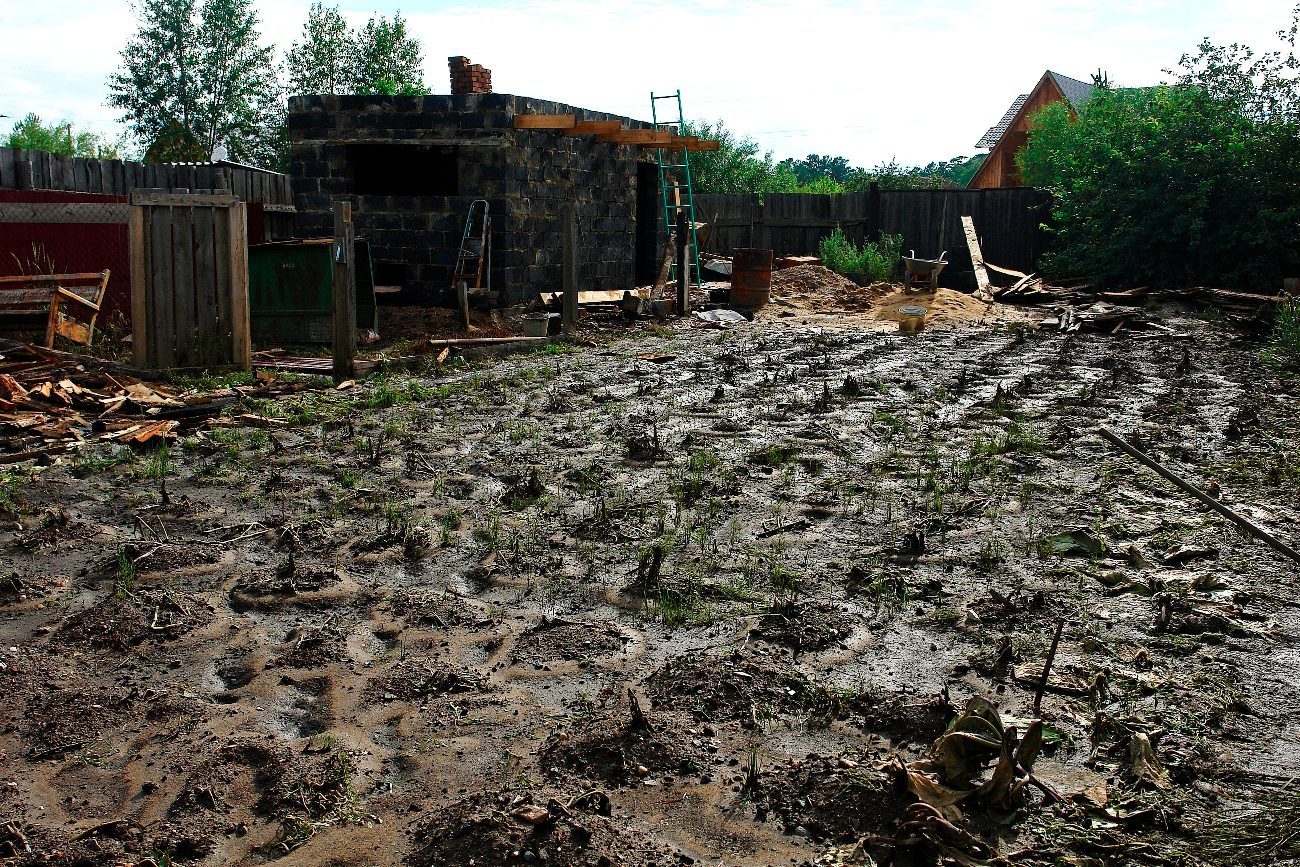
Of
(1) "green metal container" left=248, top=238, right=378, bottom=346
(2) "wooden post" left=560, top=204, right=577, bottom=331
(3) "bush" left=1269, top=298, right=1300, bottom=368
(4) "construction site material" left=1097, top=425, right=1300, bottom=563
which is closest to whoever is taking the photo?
(4) "construction site material" left=1097, top=425, right=1300, bottom=563

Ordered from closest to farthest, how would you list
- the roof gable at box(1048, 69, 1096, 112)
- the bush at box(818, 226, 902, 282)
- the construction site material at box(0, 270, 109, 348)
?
the construction site material at box(0, 270, 109, 348) → the bush at box(818, 226, 902, 282) → the roof gable at box(1048, 69, 1096, 112)

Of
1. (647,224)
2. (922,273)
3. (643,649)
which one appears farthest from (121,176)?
(643,649)

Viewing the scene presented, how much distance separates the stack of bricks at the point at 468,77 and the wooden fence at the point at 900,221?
8.65 metres

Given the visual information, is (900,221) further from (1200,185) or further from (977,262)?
(1200,185)

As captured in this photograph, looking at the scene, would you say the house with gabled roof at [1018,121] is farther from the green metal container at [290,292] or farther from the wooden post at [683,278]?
the green metal container at [290,292]

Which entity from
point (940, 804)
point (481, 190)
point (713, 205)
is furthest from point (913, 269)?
point (940, 804)

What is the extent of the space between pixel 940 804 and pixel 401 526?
361cm

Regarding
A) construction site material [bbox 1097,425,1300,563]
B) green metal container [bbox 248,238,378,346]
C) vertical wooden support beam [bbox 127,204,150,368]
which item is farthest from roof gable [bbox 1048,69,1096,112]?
construction site material [bbox 1097,425,1300,563]

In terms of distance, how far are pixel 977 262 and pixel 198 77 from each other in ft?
125

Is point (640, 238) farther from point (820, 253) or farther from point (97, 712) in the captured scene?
point (97, 712)

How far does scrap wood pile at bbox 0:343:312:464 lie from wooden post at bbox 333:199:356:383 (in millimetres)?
585

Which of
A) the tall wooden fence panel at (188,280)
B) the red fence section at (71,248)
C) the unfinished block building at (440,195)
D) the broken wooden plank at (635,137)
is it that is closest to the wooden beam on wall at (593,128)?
the unfinished block building at (440,195)

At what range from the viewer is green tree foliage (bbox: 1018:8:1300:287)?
19.3 m

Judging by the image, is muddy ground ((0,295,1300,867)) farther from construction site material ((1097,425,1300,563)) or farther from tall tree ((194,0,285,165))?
tall tree ((194,0,285,165))
